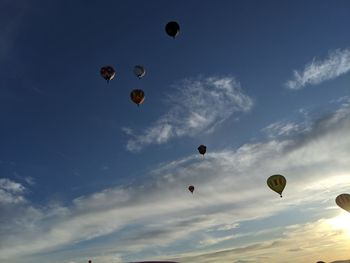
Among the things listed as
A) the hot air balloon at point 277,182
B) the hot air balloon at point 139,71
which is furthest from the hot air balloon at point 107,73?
the hot air balloon at point 277,182

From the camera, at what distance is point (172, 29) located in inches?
2581

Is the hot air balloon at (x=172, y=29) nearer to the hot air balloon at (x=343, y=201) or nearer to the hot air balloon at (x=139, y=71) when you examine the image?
the hot air balloon at (x=139, y=71)

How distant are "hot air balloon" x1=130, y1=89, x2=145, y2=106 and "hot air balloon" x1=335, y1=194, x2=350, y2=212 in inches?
1492

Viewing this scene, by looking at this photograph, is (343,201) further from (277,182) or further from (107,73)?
(107,73)

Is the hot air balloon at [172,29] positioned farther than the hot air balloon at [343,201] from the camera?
No

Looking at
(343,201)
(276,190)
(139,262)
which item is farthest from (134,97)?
(343,201)

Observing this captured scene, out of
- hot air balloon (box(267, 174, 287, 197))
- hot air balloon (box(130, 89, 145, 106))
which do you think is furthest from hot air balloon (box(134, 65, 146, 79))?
hot air balloon (box(267, 174, 287, 197))

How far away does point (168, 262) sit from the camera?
45.0 meters

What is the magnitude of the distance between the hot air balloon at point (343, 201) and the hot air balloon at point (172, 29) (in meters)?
39.4

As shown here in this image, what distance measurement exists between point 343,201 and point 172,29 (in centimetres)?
4100

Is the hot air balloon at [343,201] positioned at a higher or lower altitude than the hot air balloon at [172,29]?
lower

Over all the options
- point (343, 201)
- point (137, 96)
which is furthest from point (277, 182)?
point (137, 96)

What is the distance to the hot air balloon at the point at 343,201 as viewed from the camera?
70.4m

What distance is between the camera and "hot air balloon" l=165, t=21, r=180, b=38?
2571 inches
